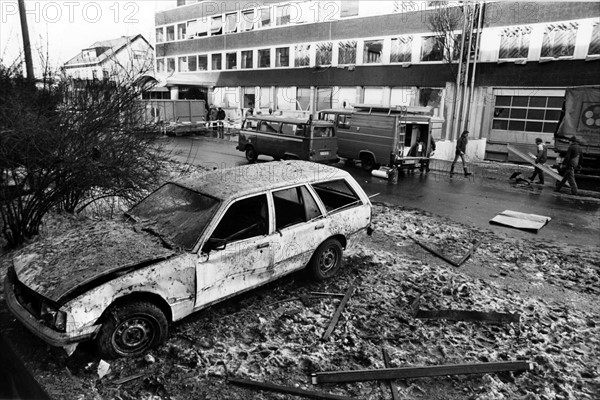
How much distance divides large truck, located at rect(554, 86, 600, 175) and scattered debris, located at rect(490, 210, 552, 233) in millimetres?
7258

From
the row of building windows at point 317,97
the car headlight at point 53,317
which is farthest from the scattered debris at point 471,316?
the row of building windows at point 317,97

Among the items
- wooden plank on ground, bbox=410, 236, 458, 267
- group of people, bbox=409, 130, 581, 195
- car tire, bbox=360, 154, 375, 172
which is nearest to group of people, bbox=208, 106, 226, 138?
car tire, bbox=360, 154, 375, 172

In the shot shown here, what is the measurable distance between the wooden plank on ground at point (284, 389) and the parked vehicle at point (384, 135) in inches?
502

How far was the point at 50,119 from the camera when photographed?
635 centimetres

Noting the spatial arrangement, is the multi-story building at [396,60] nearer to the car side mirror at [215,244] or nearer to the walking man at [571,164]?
the walking man at [571,164]

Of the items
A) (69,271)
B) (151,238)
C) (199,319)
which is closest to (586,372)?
(199,319)

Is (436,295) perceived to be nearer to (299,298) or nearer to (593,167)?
(299,298)

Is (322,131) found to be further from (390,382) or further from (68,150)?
(390,382)

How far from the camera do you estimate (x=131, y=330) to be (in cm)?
409

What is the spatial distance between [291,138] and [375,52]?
653 inches

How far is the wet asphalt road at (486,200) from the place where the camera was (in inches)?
371

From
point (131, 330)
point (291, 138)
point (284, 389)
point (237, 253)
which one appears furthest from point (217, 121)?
point (284, 389)

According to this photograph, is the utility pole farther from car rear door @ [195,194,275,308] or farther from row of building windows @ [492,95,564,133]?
row of building windows @ [492,95,564,133]

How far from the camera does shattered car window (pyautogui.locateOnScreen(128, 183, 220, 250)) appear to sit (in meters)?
4.66
